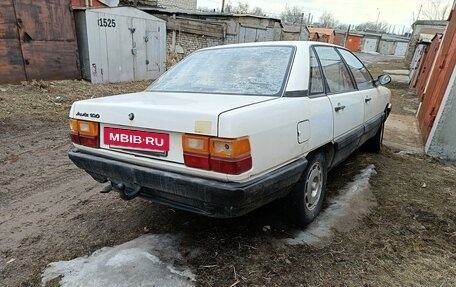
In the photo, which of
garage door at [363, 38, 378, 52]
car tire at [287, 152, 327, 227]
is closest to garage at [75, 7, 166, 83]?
car tire at [287, 152, 327, 227]

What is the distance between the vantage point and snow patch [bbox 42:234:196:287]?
215cm

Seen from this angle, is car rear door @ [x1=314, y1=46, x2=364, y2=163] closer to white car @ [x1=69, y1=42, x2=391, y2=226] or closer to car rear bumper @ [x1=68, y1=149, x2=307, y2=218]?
white car @ [x1=69, y1=42, x2=391, y2=226]

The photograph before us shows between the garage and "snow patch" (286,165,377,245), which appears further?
the garage

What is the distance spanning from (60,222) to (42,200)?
558mm

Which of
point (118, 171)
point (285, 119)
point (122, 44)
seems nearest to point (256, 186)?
point (285, 119)

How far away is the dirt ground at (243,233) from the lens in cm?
234

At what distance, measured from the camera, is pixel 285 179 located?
91.5 inches

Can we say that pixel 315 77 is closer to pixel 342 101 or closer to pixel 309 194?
pixel 342 101

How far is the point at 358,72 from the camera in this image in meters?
4.10

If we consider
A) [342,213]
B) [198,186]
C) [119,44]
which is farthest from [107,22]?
[198,186]

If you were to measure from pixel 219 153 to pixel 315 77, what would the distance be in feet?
4.48

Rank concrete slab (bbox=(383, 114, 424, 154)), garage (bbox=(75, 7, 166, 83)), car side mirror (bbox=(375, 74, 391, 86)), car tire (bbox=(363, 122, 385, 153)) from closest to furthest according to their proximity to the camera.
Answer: car side mirror (bbox=(375, 74, 391, 86)) → car tire (bbox=(363, 122, 385, 153)) → concrete slab (bbox=(383, 114, 424, 154)) → garage (bbox=(75, 7, 166, 83))

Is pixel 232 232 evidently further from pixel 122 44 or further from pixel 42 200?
pixel 122 44

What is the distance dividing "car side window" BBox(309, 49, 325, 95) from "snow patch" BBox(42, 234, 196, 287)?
171 centimetres
